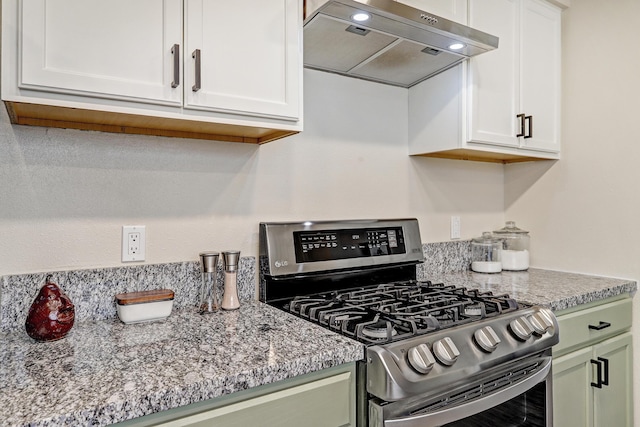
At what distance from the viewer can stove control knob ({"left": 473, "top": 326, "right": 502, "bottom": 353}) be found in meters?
1.16

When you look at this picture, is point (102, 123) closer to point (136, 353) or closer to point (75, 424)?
point (136, 353)

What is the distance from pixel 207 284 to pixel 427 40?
114 centimetres

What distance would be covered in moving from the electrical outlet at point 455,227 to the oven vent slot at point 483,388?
893mm

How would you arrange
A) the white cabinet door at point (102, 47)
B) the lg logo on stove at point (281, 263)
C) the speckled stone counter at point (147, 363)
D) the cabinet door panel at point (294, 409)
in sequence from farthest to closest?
1. the lg logo on stove at point (281, 263)
2. the white cabinet door at point (102, 47)
3. the cabinet door panel at point (294, 409)
4. the speckled stone counter at point (147, 363)

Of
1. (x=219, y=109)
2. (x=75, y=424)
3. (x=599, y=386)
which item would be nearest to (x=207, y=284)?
(x=219, y=109)

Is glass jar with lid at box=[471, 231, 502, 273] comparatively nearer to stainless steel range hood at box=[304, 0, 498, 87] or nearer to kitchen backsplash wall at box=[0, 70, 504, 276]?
kitchen backsplash wall at box=[0, 70, 504, 276]

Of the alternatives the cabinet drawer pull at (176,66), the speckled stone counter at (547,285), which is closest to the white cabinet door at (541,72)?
the speckled stone counter at (547,285)

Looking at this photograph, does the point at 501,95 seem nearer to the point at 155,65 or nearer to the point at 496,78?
the point at 496,78

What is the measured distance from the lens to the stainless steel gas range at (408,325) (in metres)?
1.02

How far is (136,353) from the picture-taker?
0.97 meters

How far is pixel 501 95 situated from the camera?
74.0 inches

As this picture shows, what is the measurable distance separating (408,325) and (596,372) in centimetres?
108

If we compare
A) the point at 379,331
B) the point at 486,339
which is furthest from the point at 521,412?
the point at 379,331

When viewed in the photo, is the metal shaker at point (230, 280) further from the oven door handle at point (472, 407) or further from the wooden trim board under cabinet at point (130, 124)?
the oven door handle at point (472, 407)
